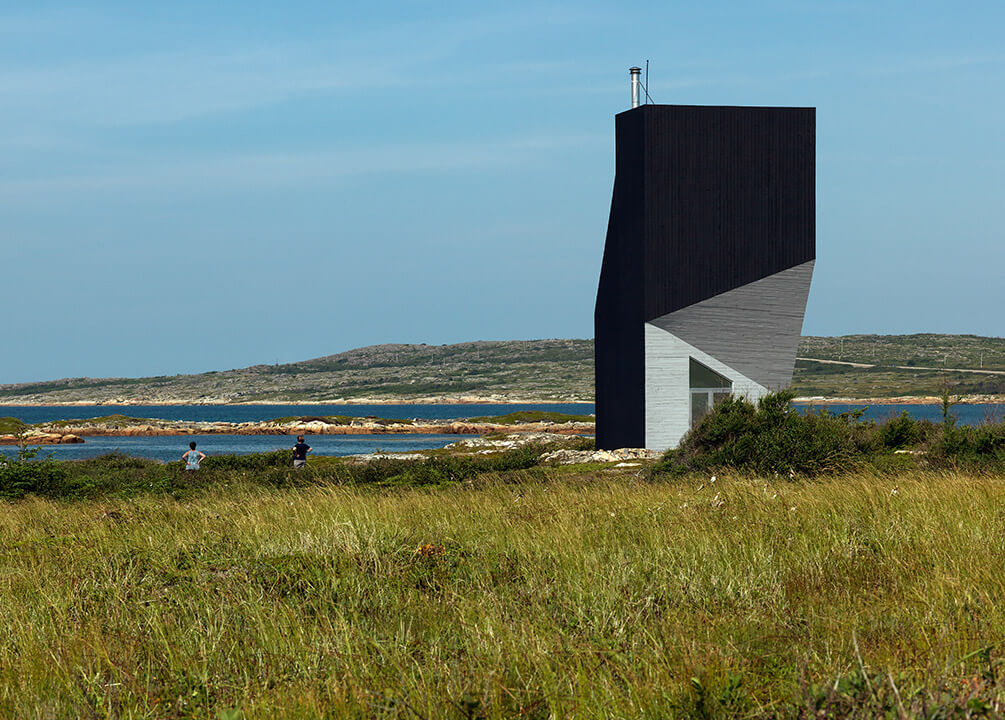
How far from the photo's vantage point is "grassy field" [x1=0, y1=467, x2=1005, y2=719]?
4055 millimetres

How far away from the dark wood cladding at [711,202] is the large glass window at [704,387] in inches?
59.7

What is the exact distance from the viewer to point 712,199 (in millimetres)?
26469

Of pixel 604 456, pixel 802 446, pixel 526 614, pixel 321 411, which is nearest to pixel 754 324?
pixel 604 456

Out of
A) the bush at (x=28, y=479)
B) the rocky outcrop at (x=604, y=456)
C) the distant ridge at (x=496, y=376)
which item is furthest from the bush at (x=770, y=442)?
the distant ridge at (x=496, y=376)

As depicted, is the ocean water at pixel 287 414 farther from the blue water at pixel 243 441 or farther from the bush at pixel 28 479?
the bush at pixel 28 479

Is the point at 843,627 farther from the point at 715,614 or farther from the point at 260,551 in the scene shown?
the point at 260,551

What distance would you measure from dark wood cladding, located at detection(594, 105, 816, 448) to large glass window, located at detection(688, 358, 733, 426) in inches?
59.7

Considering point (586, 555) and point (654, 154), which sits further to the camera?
point (654, 154)

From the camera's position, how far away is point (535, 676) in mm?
4355

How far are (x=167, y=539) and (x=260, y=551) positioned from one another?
4.79 feet

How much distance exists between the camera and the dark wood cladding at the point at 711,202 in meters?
26.4

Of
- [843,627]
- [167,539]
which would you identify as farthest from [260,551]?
[843,627]

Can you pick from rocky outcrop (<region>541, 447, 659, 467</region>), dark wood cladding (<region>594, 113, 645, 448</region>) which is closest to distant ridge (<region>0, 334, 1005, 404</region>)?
dark wood cladding (<region>594, 113, 645, 448</region>)

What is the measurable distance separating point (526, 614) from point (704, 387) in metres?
22.2
